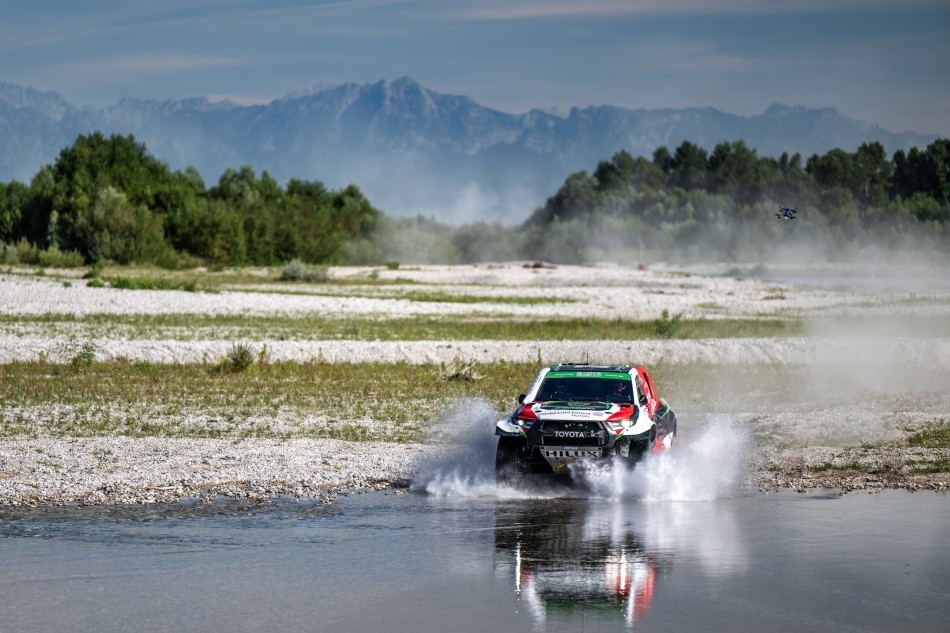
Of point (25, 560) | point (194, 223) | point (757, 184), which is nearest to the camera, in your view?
point (25, 560)

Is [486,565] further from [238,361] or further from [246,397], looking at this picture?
[238,361]

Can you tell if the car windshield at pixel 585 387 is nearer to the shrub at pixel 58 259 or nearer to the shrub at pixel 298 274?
the shrub at pixel 298 274

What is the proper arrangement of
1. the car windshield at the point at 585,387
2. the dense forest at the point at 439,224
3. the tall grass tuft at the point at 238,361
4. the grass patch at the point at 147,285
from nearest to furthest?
the car windshield at the point at 585,387 → the tall grass tuft at the point at 238,361 → the grass patch at the point at 147,285 → the dense forest at the point at 439,224

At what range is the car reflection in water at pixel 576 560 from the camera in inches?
483

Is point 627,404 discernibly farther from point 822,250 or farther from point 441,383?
point 822,250

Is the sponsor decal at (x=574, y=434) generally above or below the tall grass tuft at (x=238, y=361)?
above

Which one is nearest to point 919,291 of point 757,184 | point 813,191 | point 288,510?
point 288,510

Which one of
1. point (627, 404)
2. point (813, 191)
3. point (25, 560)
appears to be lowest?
point (25, 560)

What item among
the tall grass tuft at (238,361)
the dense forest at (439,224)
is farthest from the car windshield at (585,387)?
the dense forest at (439,224)

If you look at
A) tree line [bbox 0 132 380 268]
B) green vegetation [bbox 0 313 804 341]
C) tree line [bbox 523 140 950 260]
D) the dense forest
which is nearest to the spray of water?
green vegetation [bbox 0 313 804 341]

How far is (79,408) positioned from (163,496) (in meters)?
8.52

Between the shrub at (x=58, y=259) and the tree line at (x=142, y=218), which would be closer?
the shrub at (x=58, y=259)

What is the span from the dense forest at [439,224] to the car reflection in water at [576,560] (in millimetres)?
76397

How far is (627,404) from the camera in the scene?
57.8ft
